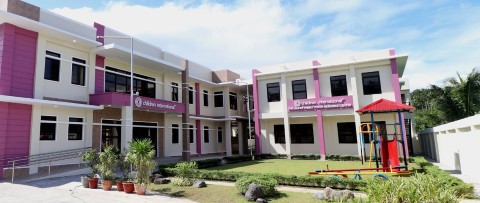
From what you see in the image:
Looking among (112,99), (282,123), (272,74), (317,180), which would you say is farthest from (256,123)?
(317,180)

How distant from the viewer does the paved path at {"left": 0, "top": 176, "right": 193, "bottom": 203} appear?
909cm

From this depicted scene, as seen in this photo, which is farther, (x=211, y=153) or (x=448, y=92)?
(x=211, y=153)

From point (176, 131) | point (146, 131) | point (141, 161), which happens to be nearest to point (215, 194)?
point (141, 161)

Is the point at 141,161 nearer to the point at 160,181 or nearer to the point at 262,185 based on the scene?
the point at 160,181

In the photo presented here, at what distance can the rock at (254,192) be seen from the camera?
8867 millimetres

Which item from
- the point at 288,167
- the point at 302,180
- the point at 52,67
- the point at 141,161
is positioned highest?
the point at 52,67

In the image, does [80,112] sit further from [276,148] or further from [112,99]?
[276,148]

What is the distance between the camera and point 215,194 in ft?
32.7

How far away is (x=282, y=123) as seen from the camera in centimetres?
2403

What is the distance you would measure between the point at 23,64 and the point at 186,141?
33.7 ft

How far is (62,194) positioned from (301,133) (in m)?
17.4

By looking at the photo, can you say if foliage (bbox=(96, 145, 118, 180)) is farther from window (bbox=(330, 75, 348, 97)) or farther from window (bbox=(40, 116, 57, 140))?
window (bbox=(330, 75, 348, 97))

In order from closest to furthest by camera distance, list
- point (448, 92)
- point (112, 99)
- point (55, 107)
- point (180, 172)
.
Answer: point (180, 172) → point (55, 107) → point (112, 99) → point (448, 92)

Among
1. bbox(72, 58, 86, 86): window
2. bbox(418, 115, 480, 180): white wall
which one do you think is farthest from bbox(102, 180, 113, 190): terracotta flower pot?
bbox(418, 115, 480, 180): white wall
